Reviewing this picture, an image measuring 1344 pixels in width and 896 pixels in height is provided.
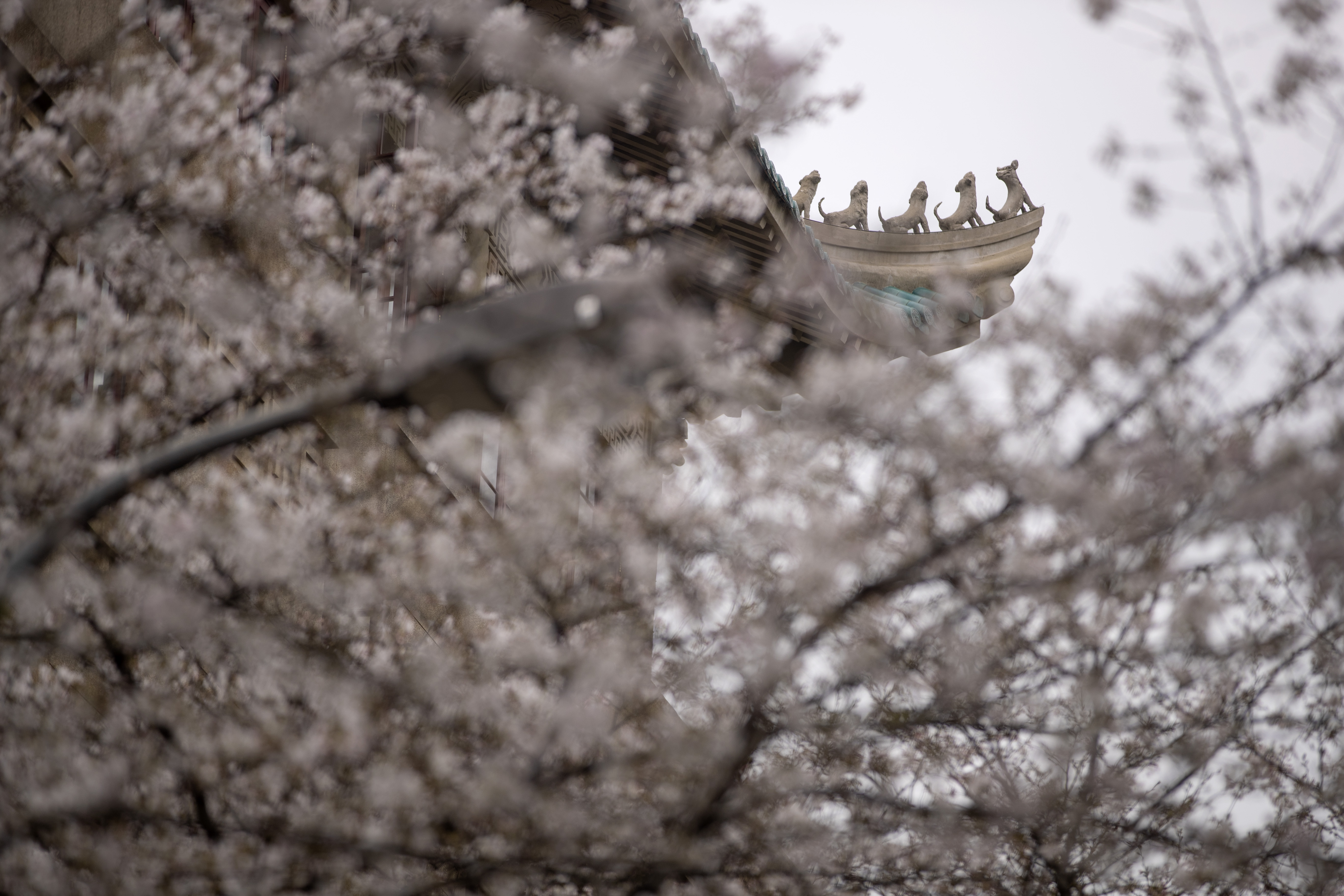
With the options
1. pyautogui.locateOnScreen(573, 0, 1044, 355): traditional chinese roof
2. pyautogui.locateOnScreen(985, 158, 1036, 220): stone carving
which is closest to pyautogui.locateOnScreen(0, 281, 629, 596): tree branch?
pyautogui.locateOnScreen(573, 0, 1044, 355): traditional chinese roof

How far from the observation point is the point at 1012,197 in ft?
56.6

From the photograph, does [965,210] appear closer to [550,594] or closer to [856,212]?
[856,212]

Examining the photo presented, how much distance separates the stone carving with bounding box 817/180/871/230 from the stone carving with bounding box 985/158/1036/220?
167cm

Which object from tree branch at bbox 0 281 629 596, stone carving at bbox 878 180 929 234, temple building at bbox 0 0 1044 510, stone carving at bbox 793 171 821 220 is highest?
stone carving at bbox 793 171 821 220

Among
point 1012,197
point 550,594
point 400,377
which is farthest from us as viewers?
point 1012,197

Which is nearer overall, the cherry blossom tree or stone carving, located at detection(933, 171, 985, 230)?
the cherry blossom tree

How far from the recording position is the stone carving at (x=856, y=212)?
18266mm

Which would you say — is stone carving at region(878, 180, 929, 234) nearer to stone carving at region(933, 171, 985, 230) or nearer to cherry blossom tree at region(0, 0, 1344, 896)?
stone carving at region(933, 171, 985, 230)

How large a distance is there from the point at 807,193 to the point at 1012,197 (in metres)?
2.96

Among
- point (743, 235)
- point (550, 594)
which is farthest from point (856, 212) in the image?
point (550, 594)

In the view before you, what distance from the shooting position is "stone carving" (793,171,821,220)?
19.0 m

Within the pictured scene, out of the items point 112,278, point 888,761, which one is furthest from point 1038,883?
point 112,278

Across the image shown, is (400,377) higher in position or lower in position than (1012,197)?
lower

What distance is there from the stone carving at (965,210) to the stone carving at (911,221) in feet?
1.11
